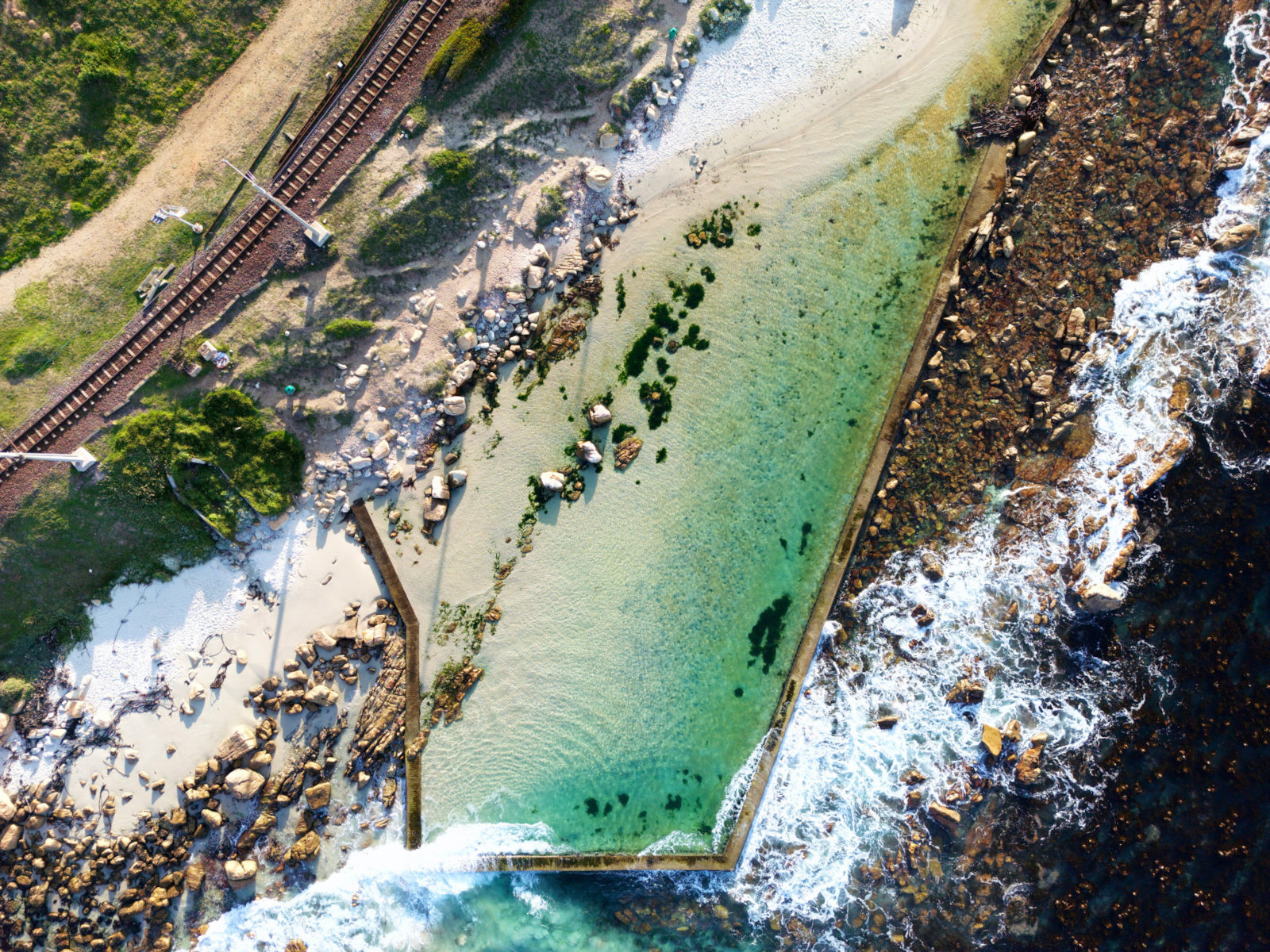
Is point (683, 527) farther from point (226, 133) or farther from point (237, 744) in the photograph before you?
point (226, 133)

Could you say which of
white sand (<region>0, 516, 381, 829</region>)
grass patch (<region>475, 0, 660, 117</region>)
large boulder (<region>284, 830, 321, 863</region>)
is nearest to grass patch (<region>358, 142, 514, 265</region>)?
grass patch (<region>475, 0, 660, 117</region>)

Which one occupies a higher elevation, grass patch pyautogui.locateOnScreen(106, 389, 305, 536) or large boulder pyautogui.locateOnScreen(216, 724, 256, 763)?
grass patch pyautogui.locateOnScreen(106, 389, 305, 536)

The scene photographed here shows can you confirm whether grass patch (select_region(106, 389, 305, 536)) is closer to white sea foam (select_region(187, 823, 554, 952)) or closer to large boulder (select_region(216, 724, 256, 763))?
large boulder (select_region(216, 724, 256, 763))

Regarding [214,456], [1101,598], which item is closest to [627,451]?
[214,456]

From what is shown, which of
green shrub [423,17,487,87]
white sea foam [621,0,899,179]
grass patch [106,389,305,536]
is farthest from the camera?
white sea foam [621,0,899,179]

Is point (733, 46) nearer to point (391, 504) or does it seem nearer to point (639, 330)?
point (639, 330)

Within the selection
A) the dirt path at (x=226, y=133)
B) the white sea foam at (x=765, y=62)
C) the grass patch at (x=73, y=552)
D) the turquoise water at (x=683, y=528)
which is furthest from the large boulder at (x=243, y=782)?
the white sea foam at (x=765, y=62)

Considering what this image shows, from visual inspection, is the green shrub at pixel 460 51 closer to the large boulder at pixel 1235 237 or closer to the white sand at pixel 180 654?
the white sand at pixel 180 654
